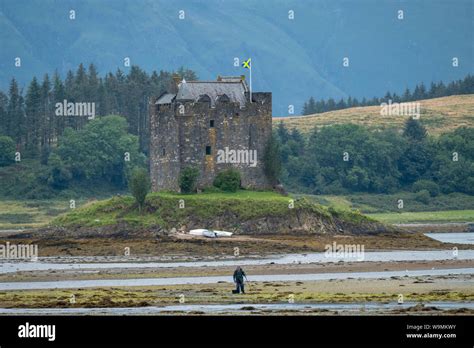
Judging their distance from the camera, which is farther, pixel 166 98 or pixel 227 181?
pixel 166 98

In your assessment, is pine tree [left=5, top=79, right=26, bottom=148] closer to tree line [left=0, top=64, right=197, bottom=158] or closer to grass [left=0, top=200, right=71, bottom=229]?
tree line [left=0, top=64, right=197, bottom=158]

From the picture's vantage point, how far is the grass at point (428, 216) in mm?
140875

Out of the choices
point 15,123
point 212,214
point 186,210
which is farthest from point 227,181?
point 15,123

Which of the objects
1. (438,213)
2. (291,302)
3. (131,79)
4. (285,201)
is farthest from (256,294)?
(131,79)

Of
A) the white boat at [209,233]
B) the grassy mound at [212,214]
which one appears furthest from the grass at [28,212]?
the white boat at [209,233]

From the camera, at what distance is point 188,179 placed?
106 m

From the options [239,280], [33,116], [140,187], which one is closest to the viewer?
[239,280]

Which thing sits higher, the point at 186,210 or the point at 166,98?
the point at 166,98

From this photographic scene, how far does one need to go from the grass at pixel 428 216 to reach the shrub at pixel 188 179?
34.7m

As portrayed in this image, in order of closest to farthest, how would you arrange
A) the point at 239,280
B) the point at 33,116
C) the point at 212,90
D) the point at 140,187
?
the point at 239,280, the point at 140,187, the point at 212,90, the point at 33,116

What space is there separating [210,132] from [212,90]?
3445mm

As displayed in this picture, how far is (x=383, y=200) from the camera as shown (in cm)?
15688

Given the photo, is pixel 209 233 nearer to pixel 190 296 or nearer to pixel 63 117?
pixel 190 296
